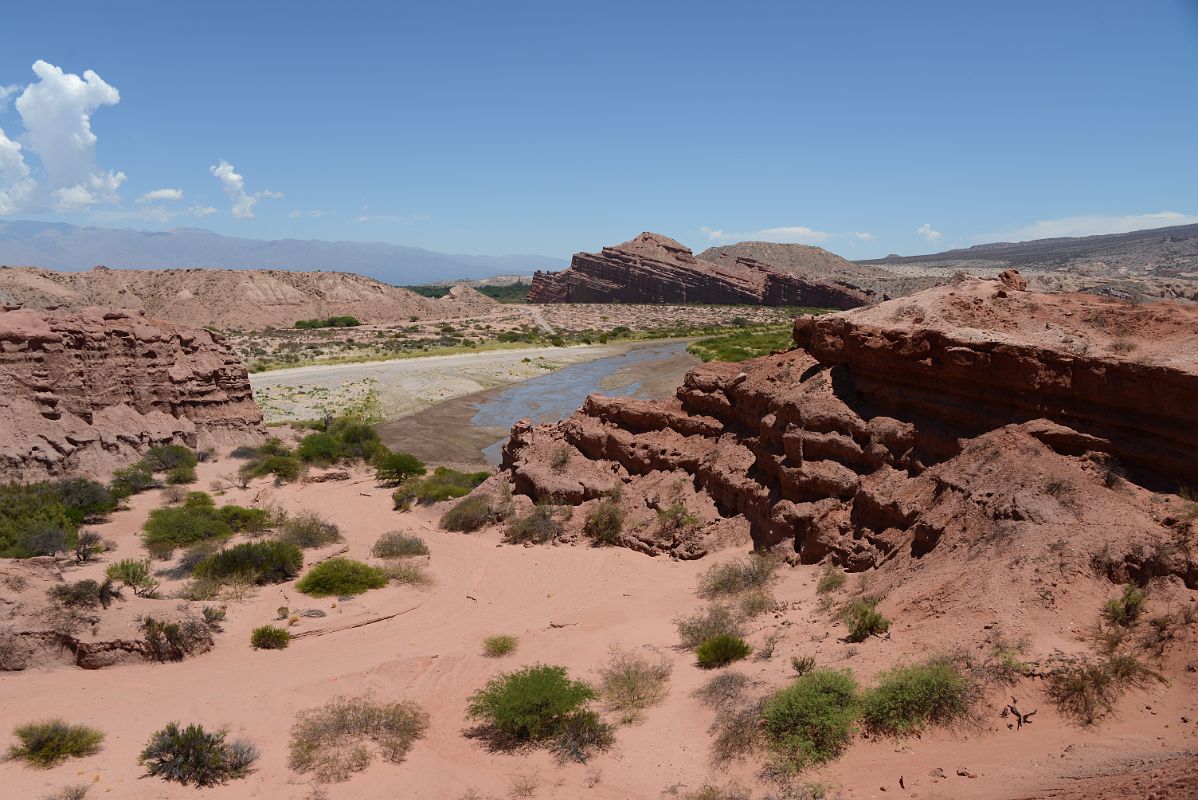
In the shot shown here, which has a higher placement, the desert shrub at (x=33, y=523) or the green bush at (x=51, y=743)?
the desert shrub at (x=33, y=523)

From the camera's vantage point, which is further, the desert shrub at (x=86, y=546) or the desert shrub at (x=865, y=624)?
the desert shrub at (x=86, y=546)

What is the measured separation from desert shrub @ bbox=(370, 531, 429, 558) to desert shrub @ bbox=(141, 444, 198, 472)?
27.9 ft

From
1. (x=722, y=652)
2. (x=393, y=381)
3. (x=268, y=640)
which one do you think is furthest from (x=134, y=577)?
(x=393, y=381)

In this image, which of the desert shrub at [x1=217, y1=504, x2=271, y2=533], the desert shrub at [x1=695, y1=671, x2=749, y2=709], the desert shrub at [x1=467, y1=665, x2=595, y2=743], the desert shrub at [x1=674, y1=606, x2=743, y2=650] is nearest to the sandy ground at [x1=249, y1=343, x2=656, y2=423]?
the desert shrub at [x1=217, y1=504, x2=271, y2=533]

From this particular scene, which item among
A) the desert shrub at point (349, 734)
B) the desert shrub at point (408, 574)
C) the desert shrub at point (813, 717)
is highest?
the desert shrub at point (813, 717)

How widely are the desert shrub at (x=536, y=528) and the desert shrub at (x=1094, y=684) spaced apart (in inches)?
384

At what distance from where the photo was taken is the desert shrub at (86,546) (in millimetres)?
13305

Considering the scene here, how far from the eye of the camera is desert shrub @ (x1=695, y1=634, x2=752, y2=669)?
8828mm

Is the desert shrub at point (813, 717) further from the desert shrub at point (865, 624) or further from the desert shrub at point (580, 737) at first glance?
the desert shrub at point (580, 737)

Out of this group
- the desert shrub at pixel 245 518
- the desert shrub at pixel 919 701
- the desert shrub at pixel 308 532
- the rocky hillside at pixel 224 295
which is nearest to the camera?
the desert shrub at pixel 919 701

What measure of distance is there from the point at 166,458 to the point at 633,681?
16.6 m

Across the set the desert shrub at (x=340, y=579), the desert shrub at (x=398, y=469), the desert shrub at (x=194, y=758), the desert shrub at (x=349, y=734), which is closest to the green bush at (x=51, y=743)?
the desert shrub at (x=194, y=758)

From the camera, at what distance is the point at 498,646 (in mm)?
10109

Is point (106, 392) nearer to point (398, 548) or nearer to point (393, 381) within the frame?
point (398, 548)
